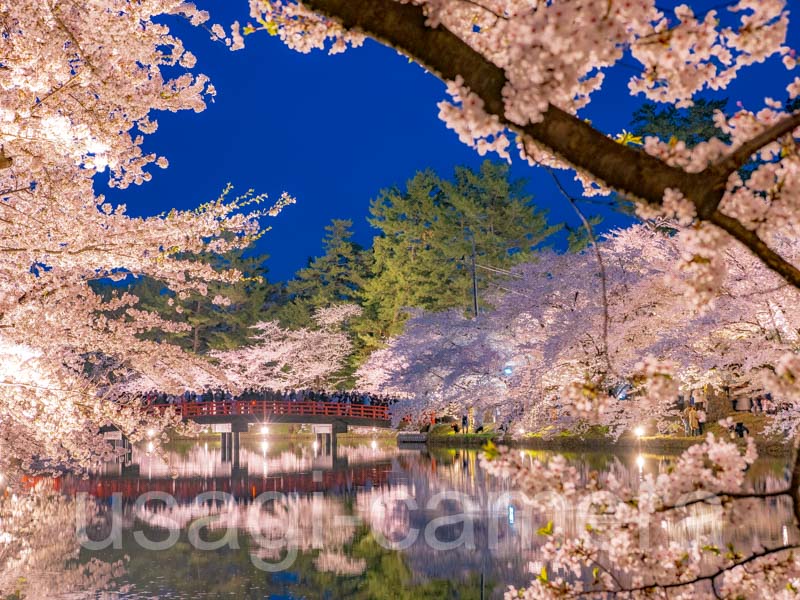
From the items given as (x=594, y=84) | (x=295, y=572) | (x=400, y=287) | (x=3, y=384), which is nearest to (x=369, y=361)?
(x=400, y=287)

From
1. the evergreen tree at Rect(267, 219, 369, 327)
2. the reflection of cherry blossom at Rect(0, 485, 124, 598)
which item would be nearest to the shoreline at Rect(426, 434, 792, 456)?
the reflection of cherry blossom at Rect(0, 485, 124, 598)

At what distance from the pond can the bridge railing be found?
307 inches

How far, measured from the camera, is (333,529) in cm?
1509

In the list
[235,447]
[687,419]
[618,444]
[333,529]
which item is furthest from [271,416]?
[333,529]

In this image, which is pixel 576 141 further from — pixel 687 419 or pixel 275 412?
pixel 275 412

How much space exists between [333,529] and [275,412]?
19.9 metres

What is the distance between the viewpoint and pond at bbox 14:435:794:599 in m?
11.1

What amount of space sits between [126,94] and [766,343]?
45.3 feet

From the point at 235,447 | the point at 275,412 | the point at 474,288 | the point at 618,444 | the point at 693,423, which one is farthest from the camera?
the point at 474,288

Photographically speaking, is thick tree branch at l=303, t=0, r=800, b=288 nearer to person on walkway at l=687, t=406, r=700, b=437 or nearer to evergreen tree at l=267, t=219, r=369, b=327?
person on walkway at l=687, t=406, r=700, b=437

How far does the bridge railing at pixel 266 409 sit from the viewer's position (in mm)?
33438

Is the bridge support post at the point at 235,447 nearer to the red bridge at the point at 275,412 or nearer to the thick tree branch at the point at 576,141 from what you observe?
the red bridge at the point at 275,412

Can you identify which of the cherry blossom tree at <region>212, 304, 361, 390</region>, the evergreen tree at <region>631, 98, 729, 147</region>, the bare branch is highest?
the evergreen tree at <region>631, 98, 729, 147</region>

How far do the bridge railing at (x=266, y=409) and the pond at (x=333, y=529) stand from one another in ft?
25.6
